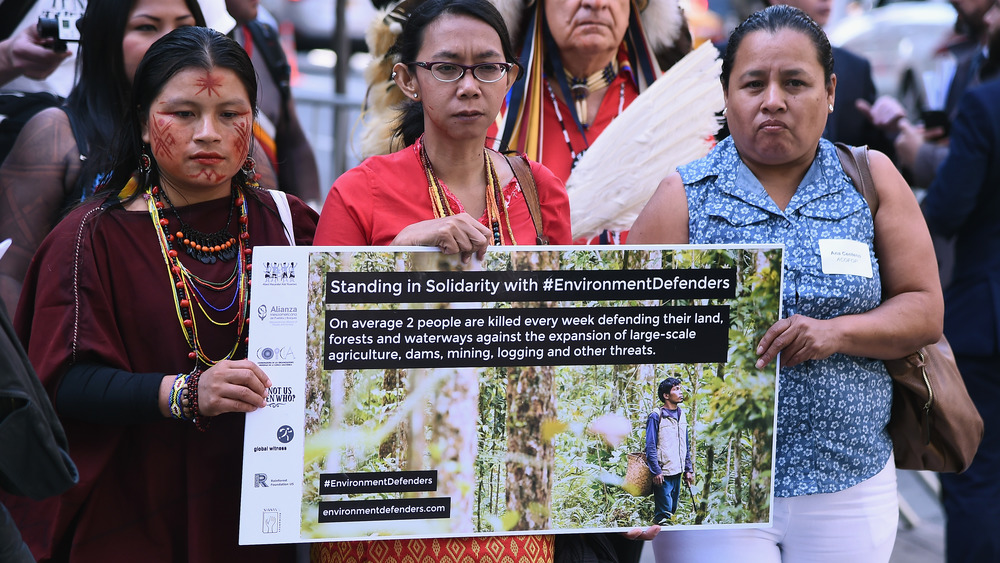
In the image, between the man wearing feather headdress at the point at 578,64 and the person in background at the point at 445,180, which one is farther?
the man wearing feather headdress at the point at 578,64

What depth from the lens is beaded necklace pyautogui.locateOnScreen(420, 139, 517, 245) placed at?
244cm

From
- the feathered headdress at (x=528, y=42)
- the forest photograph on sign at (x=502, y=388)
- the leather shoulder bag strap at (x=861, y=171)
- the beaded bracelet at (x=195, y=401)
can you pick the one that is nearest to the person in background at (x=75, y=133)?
the feathered headdress at (x=528, y=42)

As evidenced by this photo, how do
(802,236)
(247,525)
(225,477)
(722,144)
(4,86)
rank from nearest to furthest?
(247,525), (225,477), (802,236), (722,144), (4,86)

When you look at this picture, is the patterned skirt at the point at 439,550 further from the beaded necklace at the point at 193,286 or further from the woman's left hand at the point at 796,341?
the woman's left hand at the point at 796,341

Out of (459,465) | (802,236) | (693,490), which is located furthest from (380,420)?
(802,236)

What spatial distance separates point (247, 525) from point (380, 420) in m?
0.35

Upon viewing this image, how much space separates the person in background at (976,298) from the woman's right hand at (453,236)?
106 inches

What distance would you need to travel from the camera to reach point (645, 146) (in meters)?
3.16

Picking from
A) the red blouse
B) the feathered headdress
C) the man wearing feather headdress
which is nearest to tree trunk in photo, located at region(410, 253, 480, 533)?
the red blouse

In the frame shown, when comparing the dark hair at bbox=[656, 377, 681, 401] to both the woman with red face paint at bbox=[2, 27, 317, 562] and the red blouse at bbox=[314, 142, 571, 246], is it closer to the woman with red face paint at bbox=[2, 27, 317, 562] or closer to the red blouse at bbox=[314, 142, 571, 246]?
the red blouse at bbox=[314, 142, 571, 246]

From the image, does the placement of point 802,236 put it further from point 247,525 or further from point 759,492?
point 247,525

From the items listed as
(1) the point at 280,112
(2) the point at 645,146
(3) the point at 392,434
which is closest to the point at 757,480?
(3) the point at 392,434

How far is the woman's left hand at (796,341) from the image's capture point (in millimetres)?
2338

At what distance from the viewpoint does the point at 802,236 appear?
2482mm
